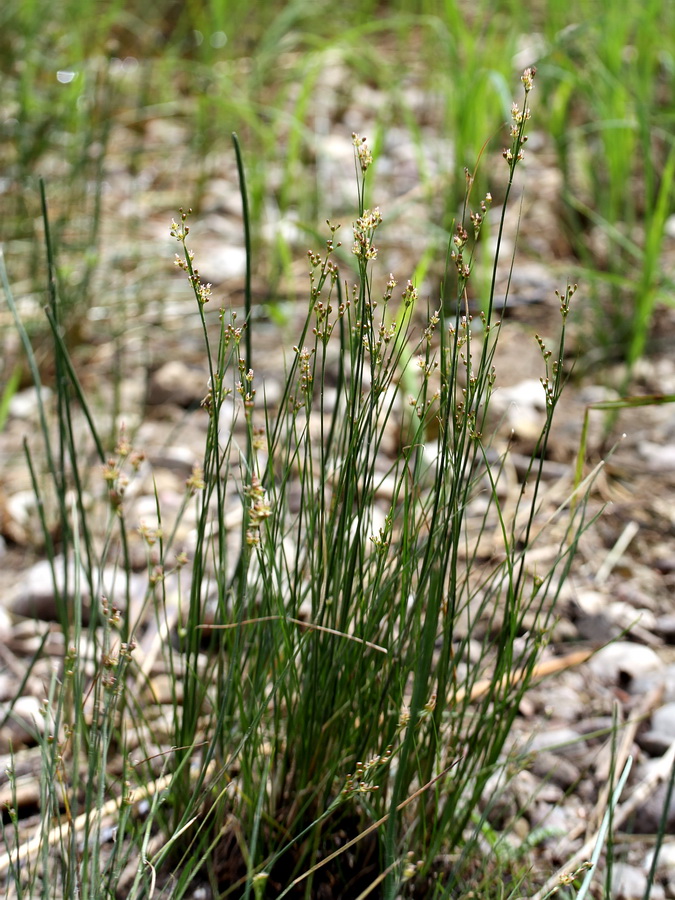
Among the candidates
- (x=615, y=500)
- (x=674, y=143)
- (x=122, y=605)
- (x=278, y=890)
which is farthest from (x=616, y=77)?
(x=278, y=890)

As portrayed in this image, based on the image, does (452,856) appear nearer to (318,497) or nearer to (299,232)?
(318,497)

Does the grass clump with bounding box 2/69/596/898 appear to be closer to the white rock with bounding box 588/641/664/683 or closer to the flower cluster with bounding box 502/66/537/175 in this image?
the flower cluster with bounding box 502/66/537/175

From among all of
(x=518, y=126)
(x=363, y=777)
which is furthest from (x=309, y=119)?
(x=363, y=777)

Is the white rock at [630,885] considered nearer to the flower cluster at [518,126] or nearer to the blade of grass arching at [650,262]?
the flower cluster at [518,126]

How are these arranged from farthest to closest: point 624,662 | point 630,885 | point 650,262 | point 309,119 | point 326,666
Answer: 1. point 309,119
2. point 650,262
3. point 624,662
4. point 630,885
5. point 326,666

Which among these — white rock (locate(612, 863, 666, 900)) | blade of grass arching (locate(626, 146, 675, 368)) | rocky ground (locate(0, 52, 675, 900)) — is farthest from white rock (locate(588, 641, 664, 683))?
blade of grass arching (locate(626, 146, 675, 368))

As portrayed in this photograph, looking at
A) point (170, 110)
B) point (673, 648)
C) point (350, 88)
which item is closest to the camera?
point (673, 648)

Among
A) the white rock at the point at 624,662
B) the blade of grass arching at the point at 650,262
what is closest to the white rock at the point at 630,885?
the white rock at the point at 624,662

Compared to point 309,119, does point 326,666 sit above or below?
below

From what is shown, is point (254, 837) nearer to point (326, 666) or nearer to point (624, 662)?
point (326, 666)
